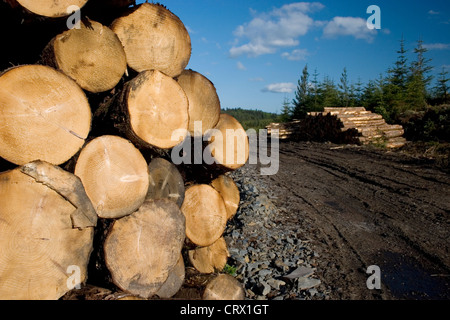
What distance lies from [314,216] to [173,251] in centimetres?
327

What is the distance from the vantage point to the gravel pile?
3.30 meters

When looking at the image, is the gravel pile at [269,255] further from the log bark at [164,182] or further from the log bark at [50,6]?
the log bark at [50,6]

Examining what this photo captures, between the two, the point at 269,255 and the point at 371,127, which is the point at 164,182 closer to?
the point at 269,255

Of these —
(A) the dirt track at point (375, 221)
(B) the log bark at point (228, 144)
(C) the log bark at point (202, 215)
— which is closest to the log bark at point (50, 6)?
(B) the log bark at point (228, 144)

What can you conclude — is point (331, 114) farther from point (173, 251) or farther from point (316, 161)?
point (173, 251)

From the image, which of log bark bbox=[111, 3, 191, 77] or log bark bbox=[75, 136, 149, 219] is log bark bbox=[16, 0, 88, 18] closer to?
log bark bbox=[111, 3, 191, 77]

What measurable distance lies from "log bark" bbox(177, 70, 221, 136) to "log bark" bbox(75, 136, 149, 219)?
79cm

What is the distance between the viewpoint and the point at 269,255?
13.2ft

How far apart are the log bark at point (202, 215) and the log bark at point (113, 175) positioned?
755 millimetres

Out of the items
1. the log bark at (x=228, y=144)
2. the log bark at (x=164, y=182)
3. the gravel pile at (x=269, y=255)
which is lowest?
the gravel pile at (x=269, y=255)

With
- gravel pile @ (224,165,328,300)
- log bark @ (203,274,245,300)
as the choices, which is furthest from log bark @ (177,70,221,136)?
gravel pile @ (224,165,328,300)

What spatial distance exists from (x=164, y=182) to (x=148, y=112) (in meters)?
0.66

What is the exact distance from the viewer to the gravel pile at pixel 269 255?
330 cm
